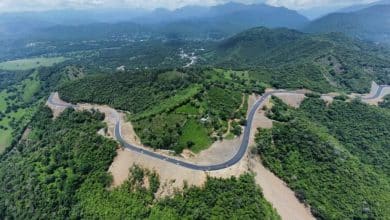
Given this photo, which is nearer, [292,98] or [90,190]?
[90,190]

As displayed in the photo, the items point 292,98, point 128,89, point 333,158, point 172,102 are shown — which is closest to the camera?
point 333,158

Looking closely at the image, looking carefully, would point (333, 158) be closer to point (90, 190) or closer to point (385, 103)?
point (385, 103)

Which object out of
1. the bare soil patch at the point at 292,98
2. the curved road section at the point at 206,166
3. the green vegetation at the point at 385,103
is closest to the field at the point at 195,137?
the curved road section at the point at 206,166

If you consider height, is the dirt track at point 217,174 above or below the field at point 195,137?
below

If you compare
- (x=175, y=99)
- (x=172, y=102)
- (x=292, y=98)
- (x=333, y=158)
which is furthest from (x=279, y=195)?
(x=292, y=98)

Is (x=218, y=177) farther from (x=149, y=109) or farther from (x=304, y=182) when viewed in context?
(x=149, y=109)

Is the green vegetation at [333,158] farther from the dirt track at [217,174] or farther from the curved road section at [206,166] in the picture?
the curved road section at [206,166]
